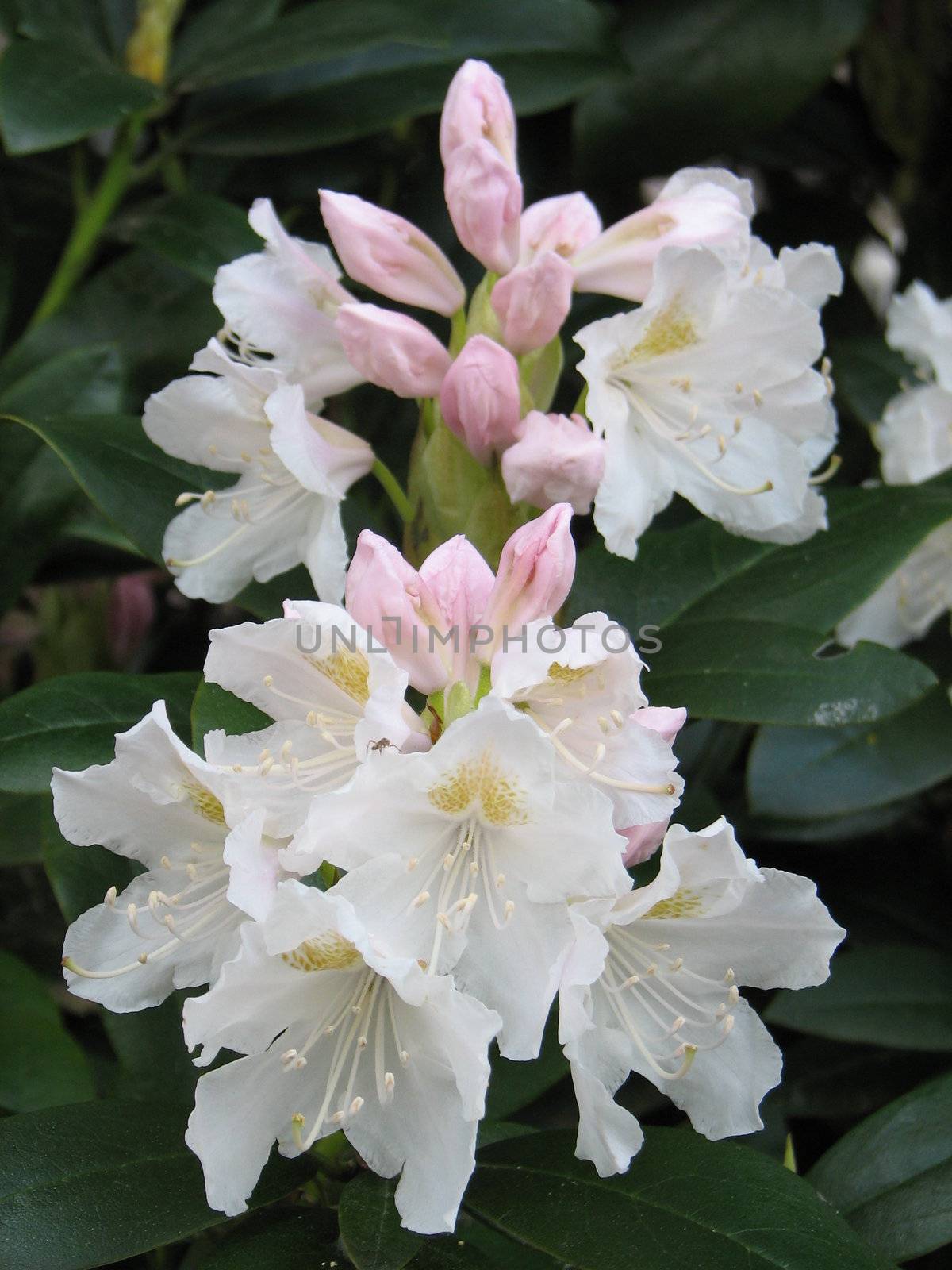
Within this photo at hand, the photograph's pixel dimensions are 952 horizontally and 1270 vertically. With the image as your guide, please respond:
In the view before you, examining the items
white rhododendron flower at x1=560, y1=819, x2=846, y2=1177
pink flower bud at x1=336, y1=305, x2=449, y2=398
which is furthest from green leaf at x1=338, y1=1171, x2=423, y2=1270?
pink flower bud at x1=336, y1=305, x2=449, y2=398

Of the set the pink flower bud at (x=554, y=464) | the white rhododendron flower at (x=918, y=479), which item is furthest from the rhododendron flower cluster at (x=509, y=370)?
the white rhododendron flower at (x=918, y=479)

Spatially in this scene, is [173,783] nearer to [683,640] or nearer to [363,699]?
[363,699]

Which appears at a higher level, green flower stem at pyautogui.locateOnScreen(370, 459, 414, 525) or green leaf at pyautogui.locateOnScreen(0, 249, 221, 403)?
green flower stem at pyautogui.locateOnScreen(370, 459, 414, 525)

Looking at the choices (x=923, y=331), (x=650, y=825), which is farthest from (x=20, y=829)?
(x=923, y=331)

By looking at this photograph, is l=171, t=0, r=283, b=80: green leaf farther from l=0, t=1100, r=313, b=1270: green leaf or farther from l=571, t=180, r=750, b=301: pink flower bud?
l=0, t=1100, r=313, b=1270: green leaf

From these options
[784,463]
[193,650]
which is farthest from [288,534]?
[193,650]

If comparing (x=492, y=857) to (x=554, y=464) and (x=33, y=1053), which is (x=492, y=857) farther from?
(x=33, y=1053)
